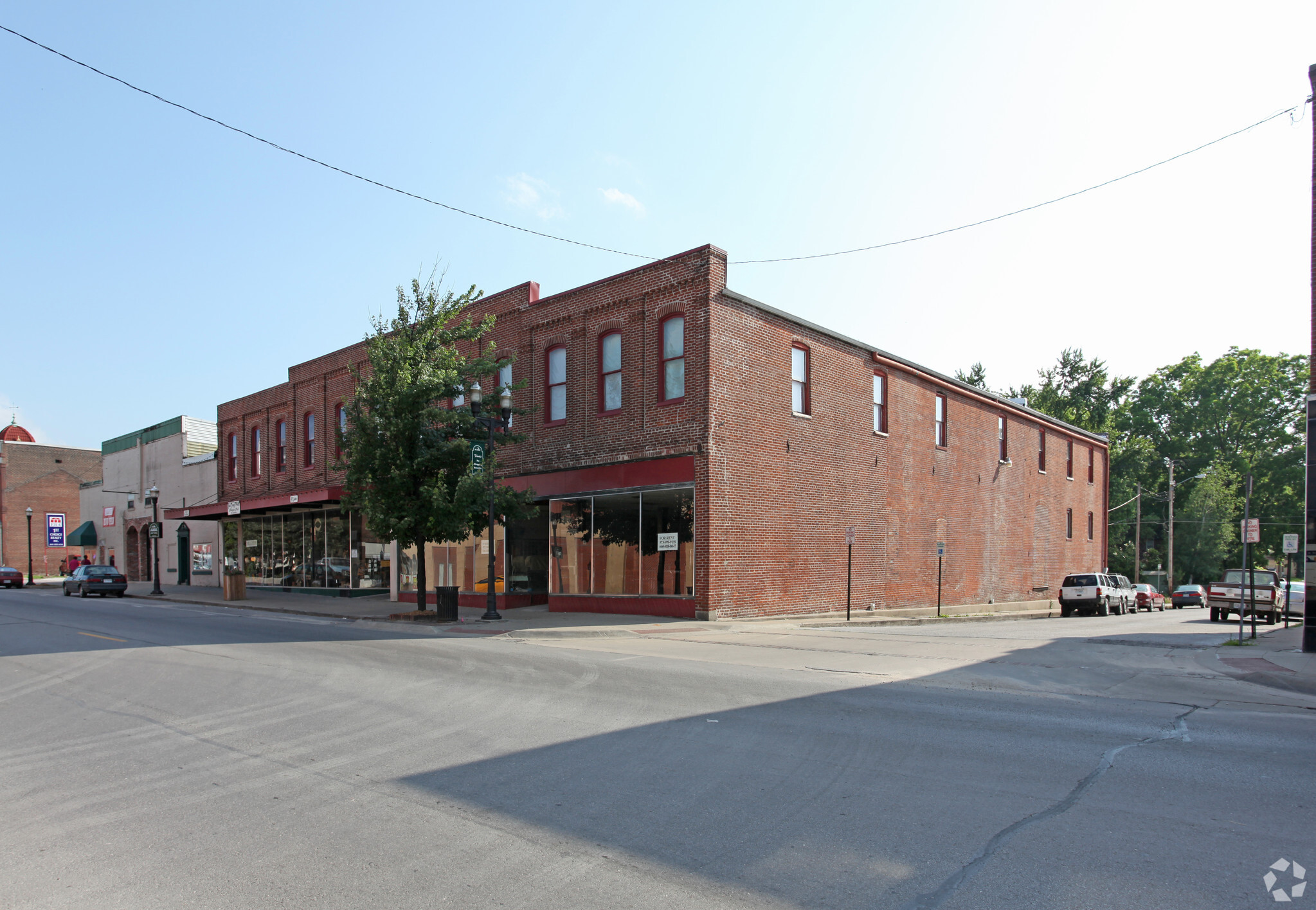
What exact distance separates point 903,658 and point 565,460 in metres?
12.9

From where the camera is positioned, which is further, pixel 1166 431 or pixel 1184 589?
pixel 1166 431

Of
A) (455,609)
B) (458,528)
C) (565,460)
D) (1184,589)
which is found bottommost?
(1184,589)

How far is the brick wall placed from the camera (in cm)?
6700

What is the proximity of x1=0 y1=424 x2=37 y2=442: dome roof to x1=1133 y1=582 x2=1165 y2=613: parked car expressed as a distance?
83.1m

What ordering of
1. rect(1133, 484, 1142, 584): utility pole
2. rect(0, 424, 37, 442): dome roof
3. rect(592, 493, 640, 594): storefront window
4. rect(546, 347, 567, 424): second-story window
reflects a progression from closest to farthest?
rect(592, 493, 640, 594): storefront window
rect(546, 347, 567, 424): second-story window
rect(1133, 484, 1142, 584): utility pole
rect(0, 424, 37, 442): dome roof

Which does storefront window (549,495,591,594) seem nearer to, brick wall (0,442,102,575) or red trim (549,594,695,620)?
red trim (549,594,695,620)

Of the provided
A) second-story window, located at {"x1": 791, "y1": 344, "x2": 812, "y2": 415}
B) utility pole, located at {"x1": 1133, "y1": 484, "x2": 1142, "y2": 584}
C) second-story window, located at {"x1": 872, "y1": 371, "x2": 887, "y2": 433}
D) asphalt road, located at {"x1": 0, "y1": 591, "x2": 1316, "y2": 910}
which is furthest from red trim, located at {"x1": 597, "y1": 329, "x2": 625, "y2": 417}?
utility pole, located at {"x1": 1133, "y1": 484, "x2": 1142, "y2": 584}

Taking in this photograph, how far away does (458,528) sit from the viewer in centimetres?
2148

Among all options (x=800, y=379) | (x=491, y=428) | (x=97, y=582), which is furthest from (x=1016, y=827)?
(x=97, y=582)

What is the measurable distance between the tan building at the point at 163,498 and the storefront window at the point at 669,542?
29.7 meters

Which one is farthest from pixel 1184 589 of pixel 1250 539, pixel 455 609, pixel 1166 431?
pixel 455 609

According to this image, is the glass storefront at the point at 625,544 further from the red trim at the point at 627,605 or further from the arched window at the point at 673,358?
the arched window at the point at 673,358

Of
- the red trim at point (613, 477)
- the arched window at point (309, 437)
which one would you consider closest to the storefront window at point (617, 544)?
the red trim at point (613, 477)

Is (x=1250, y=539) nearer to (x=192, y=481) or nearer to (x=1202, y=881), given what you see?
(x=1202, y=881)
